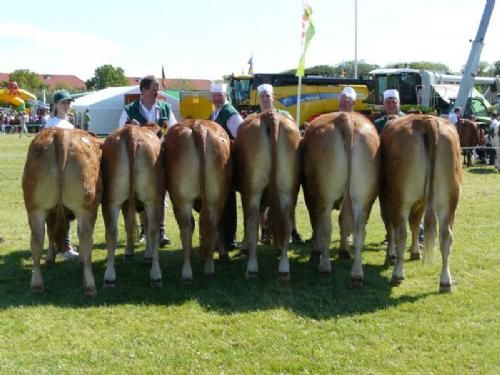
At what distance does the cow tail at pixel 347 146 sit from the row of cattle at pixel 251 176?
0.01 metres

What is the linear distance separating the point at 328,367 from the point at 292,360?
0.93 feet

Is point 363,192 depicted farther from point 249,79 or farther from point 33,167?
point 249,79

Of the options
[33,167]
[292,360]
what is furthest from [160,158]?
[292,360]

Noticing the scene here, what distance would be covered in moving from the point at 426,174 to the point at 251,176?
1.79m

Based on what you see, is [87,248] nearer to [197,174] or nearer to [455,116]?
[197,174]

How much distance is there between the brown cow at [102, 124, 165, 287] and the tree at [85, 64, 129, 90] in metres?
97.1

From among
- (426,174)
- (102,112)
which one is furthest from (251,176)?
(102,112)

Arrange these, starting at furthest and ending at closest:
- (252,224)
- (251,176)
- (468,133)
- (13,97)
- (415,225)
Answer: (13,97) → (468,133) → (415,225) → (252,224) → (251,176)

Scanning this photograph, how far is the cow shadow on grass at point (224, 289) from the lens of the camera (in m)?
5.83

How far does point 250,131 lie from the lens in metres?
6.42

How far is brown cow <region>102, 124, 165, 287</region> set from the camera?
610cm

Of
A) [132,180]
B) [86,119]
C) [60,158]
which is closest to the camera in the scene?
[60,158]

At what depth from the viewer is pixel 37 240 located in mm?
5980

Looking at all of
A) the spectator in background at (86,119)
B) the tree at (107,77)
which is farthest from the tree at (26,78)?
the spectator in background at (86,119)
